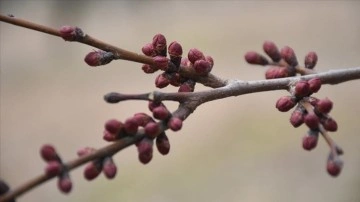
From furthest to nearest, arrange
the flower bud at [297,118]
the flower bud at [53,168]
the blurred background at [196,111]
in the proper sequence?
the blurred background at [196,111]
the flower bud at [297,118]
the flower bud at [53,168]

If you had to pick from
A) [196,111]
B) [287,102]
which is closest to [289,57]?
[287,102]

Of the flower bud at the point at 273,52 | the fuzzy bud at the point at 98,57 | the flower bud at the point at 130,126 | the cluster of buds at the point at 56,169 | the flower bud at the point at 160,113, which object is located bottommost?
the cluster of buds at the point at 56,169

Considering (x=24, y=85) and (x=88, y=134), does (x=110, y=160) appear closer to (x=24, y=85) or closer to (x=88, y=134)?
(x=88, y=134)

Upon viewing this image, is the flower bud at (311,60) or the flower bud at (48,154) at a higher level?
the flower bud at (311,60)

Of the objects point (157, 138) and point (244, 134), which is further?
point (244, 134)

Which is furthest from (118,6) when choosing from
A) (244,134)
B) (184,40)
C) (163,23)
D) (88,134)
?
(244,134)

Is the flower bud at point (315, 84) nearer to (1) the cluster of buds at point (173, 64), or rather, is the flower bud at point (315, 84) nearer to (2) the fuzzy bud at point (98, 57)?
(1) the cluster of buds at point (173, 64)

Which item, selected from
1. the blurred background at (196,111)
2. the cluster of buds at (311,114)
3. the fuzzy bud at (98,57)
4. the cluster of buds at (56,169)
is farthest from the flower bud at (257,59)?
the blurred background at (196,111)
